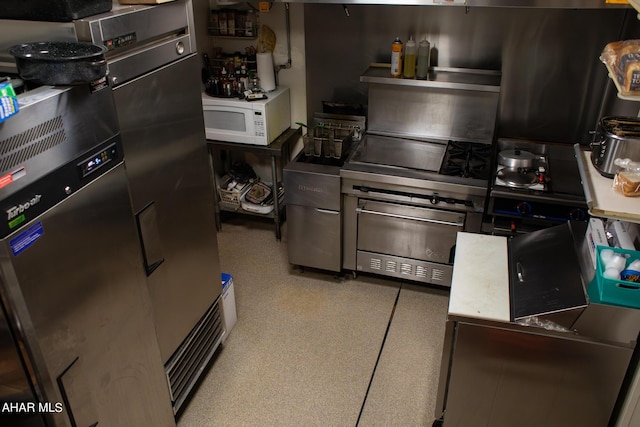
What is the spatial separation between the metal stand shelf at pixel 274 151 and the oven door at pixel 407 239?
0.72 meters

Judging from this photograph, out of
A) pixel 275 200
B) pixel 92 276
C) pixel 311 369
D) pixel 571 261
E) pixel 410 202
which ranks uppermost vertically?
pixel 92 276

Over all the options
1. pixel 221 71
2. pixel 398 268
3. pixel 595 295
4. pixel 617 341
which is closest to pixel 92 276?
pixel 595 295

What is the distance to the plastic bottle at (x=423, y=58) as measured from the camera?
10.1ft

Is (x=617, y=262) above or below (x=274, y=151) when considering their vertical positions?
above

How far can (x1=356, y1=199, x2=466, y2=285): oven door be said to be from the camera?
9.77ft

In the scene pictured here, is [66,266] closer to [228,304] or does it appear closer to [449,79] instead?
[228,304]

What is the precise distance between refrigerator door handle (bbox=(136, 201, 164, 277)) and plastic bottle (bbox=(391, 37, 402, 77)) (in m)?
1.77

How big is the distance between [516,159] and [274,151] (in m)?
1.46

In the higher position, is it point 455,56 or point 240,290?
point 455,56

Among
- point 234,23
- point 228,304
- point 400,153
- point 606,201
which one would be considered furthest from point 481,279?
point 234,23

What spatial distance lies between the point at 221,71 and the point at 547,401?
278 centimetres

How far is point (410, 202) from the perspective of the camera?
2959mm

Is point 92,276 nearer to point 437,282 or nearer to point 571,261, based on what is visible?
point 571,261

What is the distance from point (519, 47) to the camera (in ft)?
10.0
